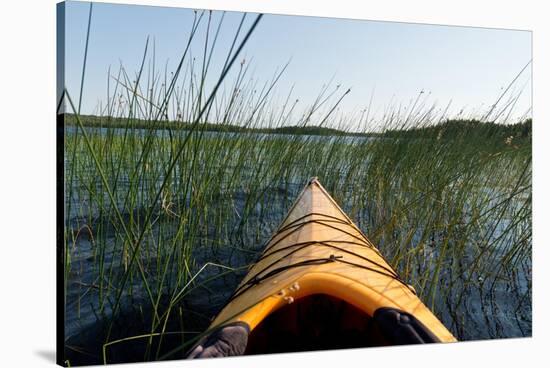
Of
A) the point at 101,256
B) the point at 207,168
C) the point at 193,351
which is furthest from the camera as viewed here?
the point at 207,168

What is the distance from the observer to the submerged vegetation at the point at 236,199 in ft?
7.39

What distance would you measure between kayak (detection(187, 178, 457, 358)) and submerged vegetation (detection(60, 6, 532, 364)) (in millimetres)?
178

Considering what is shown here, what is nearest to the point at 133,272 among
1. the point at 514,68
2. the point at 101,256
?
A: the point at 101,256

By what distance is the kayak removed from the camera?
195 centimetres

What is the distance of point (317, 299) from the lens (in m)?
2.33

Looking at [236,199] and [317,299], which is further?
[236,199]

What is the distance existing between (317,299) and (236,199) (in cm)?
67

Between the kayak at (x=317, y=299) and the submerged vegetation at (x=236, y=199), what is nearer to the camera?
the kayak at (x=317, y=299)

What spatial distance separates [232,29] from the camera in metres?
2.50

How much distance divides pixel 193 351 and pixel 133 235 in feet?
2.16

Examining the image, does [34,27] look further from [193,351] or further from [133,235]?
[193,351]

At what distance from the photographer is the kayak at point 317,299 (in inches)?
76.9

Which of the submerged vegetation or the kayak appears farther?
the submerged vegetation

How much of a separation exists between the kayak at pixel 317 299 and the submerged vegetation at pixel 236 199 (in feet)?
0.58
